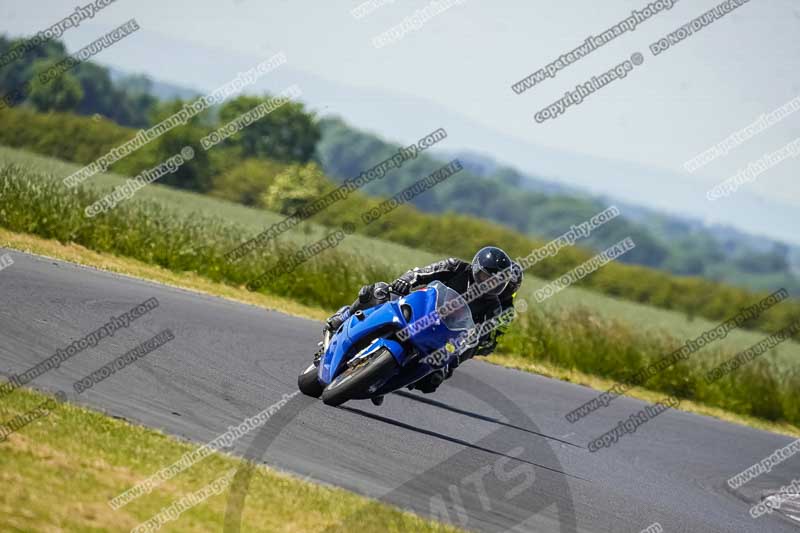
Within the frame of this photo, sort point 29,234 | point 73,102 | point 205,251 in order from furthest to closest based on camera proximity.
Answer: point 73,102 < point 205,251 < point 29,234

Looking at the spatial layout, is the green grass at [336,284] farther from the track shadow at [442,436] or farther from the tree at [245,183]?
the tree at [245,183]

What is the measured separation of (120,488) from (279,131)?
90.6m

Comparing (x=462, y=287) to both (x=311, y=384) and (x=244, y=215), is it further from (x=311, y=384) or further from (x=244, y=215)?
(x=244, y=215)

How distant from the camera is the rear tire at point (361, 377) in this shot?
907 cm

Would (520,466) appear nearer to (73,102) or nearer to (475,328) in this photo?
(475,328)

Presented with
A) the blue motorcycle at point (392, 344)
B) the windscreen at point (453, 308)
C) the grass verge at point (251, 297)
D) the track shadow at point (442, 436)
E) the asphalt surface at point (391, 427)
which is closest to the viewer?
the asphalt surface at point (391, 427)

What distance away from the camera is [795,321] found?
59.5 meters

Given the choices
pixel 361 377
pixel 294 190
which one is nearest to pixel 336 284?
pixel 361 377

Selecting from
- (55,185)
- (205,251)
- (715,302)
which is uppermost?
(55,185)

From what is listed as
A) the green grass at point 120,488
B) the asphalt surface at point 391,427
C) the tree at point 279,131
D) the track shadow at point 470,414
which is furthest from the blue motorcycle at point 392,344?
the tree at point 279,131

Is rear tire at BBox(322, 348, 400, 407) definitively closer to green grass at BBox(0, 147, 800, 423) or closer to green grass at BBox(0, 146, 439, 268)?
green grass at BBox(0, 147, 800, 423)

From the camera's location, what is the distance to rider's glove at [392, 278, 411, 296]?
970 centimetres

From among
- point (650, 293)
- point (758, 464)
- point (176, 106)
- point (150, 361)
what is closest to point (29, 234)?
point (150, 361)

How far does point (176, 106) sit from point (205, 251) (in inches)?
2484
